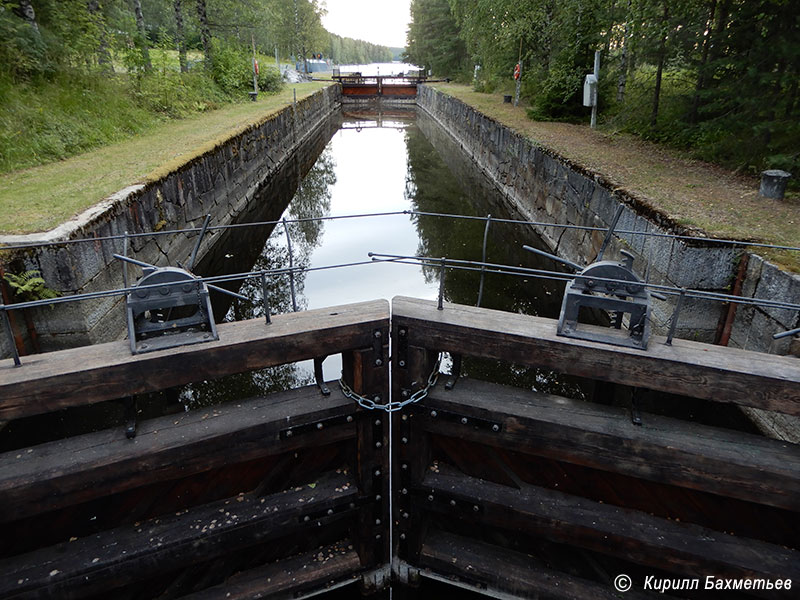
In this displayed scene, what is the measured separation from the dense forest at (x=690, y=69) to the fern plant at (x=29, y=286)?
9.23m

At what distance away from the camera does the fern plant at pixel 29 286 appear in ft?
17.4

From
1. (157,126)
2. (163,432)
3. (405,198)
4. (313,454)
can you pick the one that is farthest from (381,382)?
(157,126)

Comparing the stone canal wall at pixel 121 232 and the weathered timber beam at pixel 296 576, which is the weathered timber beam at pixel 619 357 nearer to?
the weathered timber beam at pixel 296 576

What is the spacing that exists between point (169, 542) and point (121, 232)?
5.37 meters

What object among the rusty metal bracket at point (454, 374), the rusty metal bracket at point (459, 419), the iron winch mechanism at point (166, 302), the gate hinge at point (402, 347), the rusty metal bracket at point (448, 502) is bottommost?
the rusty metal bracket at point (448, 502)

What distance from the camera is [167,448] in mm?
2998

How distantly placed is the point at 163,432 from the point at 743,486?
3214 mm

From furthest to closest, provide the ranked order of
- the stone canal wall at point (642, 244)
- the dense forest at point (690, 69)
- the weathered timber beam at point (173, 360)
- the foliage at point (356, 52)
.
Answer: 1. the foliage at point (356, 52)
2. the dense forest at point (690, 69)
3. the stone canal wall at point (642, 244)
4. the weathered timber beam at point (173, 360)

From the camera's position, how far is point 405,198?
14617mm

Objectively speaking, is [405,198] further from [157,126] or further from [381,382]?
[381,382]

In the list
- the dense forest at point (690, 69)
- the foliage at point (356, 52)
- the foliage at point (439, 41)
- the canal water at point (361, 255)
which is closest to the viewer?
the canal water at point (361, 255)

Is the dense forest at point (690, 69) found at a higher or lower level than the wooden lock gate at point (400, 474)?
higher

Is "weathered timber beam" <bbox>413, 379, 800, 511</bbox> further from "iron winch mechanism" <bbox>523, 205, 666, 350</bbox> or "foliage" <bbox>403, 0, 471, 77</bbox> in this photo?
"foliage" <bbox>403, 0, 471, 77</bbox>

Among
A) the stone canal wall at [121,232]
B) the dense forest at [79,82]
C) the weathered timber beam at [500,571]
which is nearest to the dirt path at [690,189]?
the weathered timber beam at [500,571]
